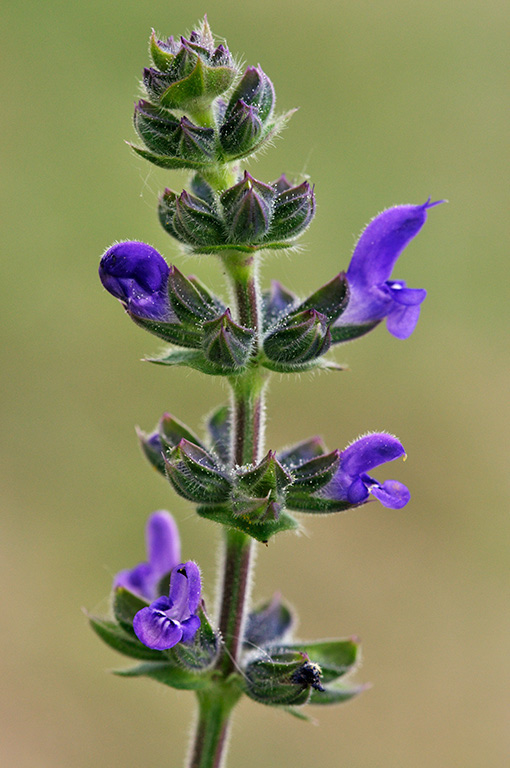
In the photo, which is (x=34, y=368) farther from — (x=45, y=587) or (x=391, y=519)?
(x=391, y=519)

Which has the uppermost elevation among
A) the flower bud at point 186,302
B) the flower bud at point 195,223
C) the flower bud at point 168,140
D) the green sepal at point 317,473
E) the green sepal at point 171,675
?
the flower bud at point 168,140

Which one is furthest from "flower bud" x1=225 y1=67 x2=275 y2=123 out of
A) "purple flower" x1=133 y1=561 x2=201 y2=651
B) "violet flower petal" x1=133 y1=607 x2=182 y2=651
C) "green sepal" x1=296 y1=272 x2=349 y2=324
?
"violet flower petal" x1=133 y1=607 x2=182 y2=651

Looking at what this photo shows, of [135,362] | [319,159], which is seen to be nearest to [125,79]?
[319,159]

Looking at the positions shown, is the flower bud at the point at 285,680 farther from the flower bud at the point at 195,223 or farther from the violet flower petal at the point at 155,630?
the flower bud at the point at 195,223

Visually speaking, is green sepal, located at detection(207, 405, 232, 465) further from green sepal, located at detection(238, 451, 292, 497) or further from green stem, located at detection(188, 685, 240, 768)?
green stem, located at detection(188, 685, 240, 768)

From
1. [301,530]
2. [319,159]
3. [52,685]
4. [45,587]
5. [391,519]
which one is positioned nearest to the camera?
[301,530]

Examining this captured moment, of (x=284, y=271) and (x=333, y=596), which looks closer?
(x=333, y=596)

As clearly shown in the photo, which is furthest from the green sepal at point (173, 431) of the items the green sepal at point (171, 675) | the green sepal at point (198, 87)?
the green sepal at point (198, 87)
